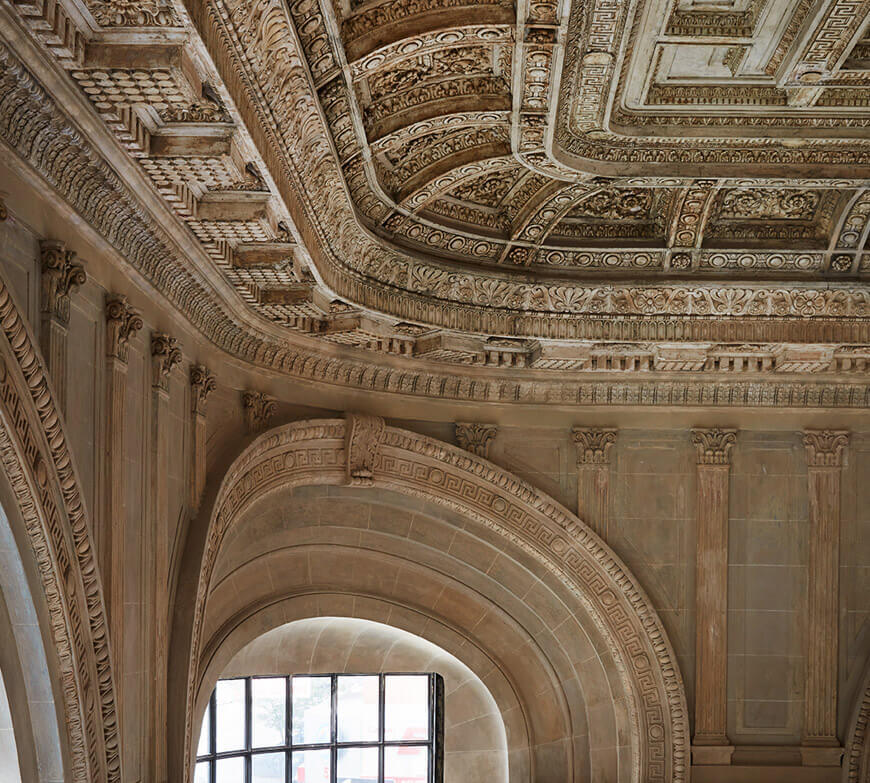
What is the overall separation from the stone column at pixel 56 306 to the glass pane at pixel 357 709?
23.2ft

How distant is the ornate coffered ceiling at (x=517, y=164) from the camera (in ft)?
17.2

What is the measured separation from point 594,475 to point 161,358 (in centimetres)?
489

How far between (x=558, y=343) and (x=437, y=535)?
7.67 ft

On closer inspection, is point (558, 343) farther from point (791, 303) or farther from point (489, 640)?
point (489, 640)

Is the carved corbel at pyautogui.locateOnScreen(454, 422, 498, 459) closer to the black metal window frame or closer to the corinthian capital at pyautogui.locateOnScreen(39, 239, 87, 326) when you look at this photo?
the black metal window frame

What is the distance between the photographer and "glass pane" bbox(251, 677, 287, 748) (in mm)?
11406

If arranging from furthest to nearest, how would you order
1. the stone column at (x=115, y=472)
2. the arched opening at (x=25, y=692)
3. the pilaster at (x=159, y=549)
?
1. the pilaster at (x=159, y=549)
2. the stone column at (x=115, y=472)
3. the arched opening at (x=25, y=692)

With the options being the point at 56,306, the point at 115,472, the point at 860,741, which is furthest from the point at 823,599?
the point at 56,306

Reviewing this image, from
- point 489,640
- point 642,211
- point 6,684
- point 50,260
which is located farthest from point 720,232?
point 6,684

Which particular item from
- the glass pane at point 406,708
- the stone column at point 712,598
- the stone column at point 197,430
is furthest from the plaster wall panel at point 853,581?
the stone column at point 197,430

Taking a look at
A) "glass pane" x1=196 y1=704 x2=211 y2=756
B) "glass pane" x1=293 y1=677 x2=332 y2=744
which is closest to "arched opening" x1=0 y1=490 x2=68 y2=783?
"glass pane" x1=196 y1=704 x2=211 y2=756

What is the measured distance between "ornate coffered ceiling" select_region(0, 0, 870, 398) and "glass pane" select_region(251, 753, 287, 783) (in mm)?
4327

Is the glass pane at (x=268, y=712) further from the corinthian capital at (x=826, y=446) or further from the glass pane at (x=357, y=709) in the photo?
the corinthian capital at (x=826, y=446)

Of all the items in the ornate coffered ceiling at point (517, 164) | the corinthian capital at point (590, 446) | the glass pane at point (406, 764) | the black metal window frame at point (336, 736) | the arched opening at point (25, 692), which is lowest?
the glass pane at point (406, 764)
